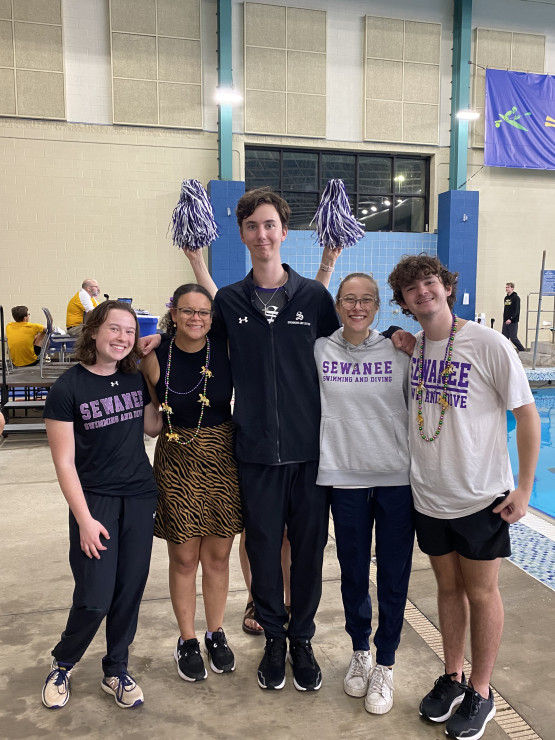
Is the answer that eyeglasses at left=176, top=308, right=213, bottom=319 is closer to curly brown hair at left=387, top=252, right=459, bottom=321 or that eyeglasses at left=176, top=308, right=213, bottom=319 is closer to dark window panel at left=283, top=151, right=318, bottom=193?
curly brown hair at left=387, top=252, right=459, bottom=321

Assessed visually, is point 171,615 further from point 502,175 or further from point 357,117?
point 502,175

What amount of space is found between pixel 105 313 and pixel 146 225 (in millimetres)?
9016

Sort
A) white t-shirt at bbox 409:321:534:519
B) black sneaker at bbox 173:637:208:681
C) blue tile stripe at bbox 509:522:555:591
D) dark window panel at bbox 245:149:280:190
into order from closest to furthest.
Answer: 1. white t-shirt at bbox 409:321:534:519
2. black sneaker at bbox 173:637:208:681
3. blue tile stripe at bbox 509:522:555:591
4. dark window panel at bbox 245:149:280:190

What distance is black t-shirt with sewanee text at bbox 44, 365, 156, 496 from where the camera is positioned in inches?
69.9

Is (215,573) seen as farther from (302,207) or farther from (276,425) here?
(302,207)

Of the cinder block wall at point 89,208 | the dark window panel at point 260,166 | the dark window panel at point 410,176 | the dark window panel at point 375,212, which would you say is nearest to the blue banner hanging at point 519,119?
the dark window panel at point 410,176

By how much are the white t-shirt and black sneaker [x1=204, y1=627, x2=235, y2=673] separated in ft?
2.99

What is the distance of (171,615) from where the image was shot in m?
2.44

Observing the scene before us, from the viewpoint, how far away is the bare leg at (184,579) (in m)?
2.00

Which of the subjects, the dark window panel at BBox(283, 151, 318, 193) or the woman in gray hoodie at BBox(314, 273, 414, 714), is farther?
the dark window panel at BBox(283, 151, 318, 193)

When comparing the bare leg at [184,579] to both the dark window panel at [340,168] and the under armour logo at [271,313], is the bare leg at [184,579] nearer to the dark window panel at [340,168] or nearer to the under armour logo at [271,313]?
the under armour logo at [271,313]

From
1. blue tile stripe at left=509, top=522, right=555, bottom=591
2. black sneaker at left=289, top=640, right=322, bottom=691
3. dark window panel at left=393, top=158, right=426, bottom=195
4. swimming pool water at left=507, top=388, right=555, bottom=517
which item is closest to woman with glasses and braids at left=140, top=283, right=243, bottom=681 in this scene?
black sneaker at left=289, top=640, right=322, bottom=691

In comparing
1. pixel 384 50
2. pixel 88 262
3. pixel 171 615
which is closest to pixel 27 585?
pixel 171 615

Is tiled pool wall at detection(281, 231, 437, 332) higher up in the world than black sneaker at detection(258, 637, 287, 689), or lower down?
higher up
